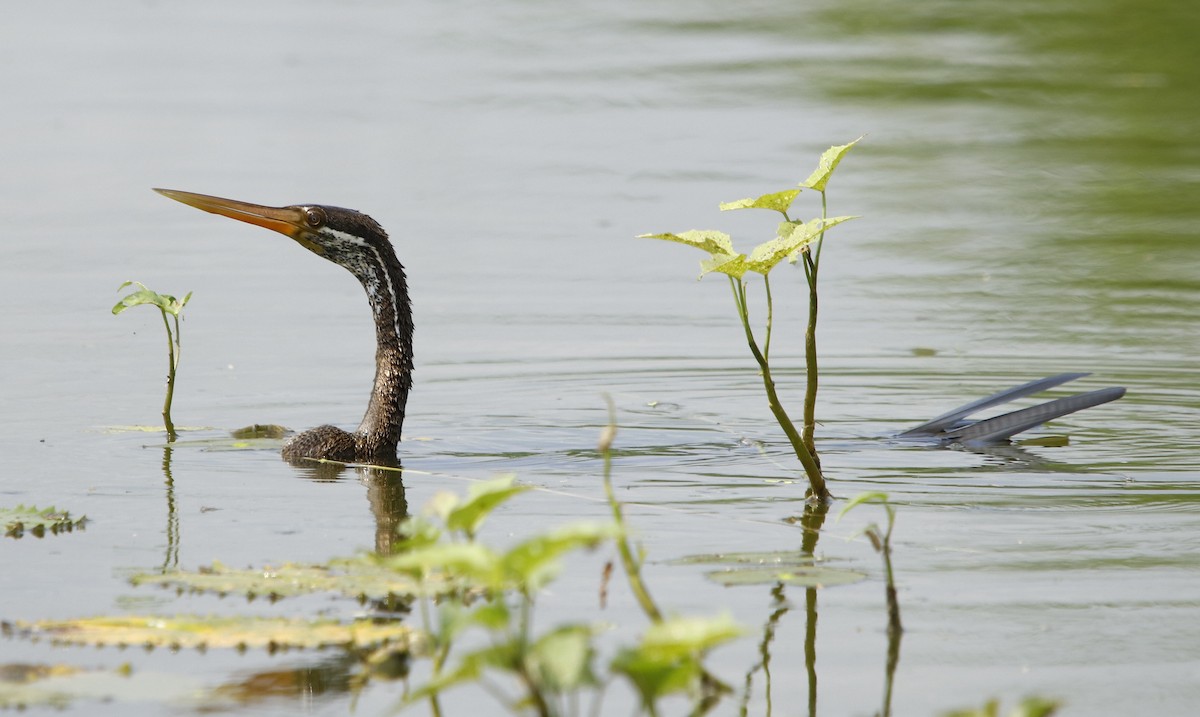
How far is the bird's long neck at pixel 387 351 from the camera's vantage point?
25.1 feet

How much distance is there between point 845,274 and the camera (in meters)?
11.6

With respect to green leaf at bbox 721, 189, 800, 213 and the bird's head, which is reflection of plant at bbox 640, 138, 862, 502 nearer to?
green leaf at bbox 721, 189, 800, 213

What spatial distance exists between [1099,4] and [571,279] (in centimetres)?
1584

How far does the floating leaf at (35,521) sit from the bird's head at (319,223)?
1.92m

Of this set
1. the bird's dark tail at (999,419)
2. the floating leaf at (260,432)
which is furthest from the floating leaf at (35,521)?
the bird's dark tail at (999,419)

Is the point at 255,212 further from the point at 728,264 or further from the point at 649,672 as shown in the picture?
the point at 649,672

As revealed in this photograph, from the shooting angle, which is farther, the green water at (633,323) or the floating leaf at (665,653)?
the green water at (633,323)

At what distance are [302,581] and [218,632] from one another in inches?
20.1

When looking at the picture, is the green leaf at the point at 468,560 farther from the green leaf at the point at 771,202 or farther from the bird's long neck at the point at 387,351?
the bird's long neck at the point at 387,351

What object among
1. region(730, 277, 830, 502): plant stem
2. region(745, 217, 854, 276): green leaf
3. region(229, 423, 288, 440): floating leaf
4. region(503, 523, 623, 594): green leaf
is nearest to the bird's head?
region(229, 423, 288, 440): floating leaf

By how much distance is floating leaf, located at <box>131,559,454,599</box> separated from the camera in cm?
516

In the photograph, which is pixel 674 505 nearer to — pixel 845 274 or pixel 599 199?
pixel 845 274

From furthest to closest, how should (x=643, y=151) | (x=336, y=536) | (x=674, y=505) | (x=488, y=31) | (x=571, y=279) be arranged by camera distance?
(x=488, y=31), (x=643, y=151), (x=571, y=279), (x=674, y=505), (x=336, y=536)

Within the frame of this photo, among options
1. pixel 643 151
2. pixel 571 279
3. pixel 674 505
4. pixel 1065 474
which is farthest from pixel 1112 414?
pixel 643 151
